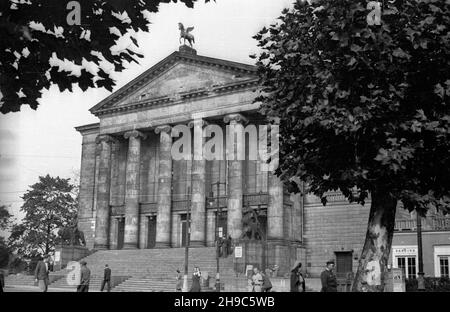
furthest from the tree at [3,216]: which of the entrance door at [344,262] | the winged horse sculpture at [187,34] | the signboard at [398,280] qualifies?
the entrance door at [344,262]

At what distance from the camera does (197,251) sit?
47281 millimetres

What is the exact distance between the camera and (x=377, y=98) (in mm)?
13867

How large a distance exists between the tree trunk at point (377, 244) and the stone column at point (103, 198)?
140 ft

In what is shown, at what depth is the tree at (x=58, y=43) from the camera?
7320mm

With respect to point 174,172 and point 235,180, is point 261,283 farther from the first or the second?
point 174,172

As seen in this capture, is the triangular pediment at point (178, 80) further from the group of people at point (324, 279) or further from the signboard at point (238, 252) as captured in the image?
the group of people at point (324, 279)

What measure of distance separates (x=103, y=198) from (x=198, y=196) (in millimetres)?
10749

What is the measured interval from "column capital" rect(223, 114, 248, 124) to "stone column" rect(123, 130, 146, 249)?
989 centimetres

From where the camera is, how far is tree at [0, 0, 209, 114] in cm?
732

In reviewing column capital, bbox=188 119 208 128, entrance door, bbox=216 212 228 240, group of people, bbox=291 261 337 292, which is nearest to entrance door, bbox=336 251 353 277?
entrance door, bbox=216 212 228 240

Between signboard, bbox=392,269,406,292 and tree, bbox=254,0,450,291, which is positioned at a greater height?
tree, bbox=254,0,450,291

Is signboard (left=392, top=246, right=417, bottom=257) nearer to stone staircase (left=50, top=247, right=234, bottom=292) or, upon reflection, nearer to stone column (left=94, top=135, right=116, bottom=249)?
stone staircase (left=50, top=247, right=234, bottom=292)

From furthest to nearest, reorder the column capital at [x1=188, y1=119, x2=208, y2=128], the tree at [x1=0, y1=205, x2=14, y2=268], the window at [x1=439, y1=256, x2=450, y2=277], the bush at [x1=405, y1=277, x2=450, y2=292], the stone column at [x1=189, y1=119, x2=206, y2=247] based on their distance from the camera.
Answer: the column capital at [x1=188, y1=119, x2=208, y2=128] → the stone column at [x1=189, y1=119, x2=206, y2=247] → the window at [x1=439, y1=256, x2=450, y2=277] → the bush at [x1=405, y1=277, x2=450, y2=292] → the tree at [x1=0, y1=205, x2=14, y2=268]

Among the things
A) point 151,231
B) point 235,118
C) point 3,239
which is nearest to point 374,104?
point 3,239
